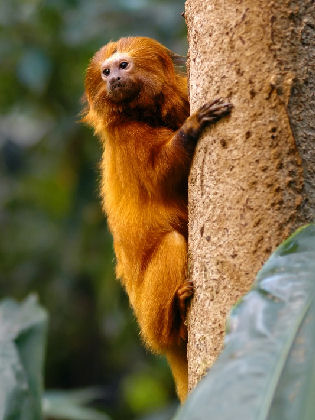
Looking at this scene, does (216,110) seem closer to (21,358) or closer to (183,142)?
(183,142)

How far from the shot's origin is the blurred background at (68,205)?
209 inches

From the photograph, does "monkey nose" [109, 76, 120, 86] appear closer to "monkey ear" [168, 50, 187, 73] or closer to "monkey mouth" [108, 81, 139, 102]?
"monkey mouth" [108, 81, 139, 102]

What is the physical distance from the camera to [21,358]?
2.99 m

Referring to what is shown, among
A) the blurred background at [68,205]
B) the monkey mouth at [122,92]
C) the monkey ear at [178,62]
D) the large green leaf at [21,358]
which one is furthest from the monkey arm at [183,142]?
the blurred background at [68,205]

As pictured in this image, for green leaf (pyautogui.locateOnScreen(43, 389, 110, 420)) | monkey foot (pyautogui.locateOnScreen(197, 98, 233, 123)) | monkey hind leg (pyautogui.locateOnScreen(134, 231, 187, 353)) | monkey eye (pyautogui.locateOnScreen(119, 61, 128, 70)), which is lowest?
green leaf (pyautogui.locateOnScreen(43, 389, 110, 420))

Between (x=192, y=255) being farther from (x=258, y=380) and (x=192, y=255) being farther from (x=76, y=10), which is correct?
(x=76, y=10)

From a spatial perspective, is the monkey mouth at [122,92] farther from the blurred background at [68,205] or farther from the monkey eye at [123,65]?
the blurred background at [68,205]

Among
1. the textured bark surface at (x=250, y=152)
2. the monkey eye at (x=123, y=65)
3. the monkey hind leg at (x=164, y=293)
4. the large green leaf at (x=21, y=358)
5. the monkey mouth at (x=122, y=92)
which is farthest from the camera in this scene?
the monkey eye at (x=123, y=65)

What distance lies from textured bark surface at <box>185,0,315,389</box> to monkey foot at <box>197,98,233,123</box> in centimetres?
2

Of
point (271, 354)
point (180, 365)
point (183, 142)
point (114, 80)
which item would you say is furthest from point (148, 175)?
point (271, 354)

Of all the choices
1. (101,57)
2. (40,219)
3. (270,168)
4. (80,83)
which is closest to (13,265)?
(40,219)

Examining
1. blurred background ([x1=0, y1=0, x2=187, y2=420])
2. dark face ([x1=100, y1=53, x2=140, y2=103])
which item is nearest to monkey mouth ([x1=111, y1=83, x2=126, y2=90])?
dark face ([x1=100, y1=53, x2=140, y2=103])

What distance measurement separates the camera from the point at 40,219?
7352mm

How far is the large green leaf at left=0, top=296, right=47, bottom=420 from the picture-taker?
2.67m
